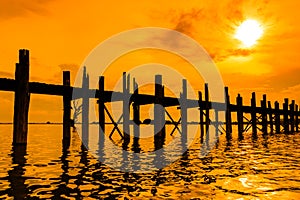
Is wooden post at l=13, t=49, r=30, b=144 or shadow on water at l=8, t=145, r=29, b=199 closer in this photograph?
shadow on water at l=8, t=145, r=29, b=199

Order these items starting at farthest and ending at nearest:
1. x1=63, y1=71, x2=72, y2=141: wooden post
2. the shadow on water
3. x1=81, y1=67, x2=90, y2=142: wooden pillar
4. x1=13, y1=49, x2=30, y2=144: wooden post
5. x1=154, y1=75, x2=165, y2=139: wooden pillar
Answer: x1=154, y1=75, x2=165, y2=139: wooden pillar < x1=81, y1=67, x2=90, y2=142: wooden pillar < x1=63, y1=71, x2=72, y2=141: wooden post < x1=13, y1=49, x2=30, y2=144: wooden post < the shadow on water

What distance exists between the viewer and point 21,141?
14406mm

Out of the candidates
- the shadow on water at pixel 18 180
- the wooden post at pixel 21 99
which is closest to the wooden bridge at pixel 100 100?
the wooden post at pixel 21 99

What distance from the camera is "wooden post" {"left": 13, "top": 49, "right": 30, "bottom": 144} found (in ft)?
47.3

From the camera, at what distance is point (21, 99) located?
14492 mm

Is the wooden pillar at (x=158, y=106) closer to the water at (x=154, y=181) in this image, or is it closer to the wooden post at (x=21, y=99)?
the wooden post at (x=21, y=99)

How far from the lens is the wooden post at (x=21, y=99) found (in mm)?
14406

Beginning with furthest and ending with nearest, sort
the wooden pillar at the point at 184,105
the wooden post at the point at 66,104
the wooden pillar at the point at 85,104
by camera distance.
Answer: the wooden pillar at the point at 184,105
the wooden pillar at the point at 85,104
the wooden post at the point at 66,104

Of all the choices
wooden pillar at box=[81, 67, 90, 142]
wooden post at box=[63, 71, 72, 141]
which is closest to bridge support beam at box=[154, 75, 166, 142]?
wooden pillar at box=[81, 67, 90, 142]

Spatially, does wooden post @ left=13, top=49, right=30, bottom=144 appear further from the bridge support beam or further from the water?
the bridge support beam

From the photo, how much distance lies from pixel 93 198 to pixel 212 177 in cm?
375

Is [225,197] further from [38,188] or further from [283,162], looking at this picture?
[283,162]

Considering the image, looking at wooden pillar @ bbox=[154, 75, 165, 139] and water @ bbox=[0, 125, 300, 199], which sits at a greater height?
wooden pillar @ bbox=[154, 75, 165, 139]

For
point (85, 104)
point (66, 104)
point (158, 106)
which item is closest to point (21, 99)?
point (66, 104)
